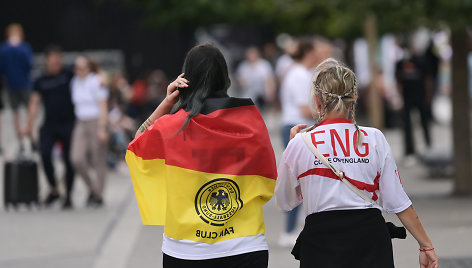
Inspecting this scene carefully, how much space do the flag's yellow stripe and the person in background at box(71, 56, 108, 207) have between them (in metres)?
8.09

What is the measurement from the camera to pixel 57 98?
1235 cm

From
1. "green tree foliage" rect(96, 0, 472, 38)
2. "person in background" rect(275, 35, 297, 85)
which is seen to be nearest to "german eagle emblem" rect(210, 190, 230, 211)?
"person in background" rect(275, 35, 297, 85)

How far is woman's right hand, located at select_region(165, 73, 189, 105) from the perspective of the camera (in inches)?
179

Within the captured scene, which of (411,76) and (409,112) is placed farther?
(411,76)

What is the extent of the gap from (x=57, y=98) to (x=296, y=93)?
13.6 ft

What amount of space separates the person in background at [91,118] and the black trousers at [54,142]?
0.11 meters

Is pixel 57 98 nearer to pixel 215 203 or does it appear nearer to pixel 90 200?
pixel 90 200

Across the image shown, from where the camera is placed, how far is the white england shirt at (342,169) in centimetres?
440

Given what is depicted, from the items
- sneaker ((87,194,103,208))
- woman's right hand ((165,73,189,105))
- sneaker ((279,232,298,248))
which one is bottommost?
sneaker ((87,194,103,208))

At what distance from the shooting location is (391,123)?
936 inches

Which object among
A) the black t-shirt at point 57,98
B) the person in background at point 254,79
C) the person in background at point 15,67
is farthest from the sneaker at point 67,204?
the person in background at point 254,79

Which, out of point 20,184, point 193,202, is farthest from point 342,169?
point 20,184

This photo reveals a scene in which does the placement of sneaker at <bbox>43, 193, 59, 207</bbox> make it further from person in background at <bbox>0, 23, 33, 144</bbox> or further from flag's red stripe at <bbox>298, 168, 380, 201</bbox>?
flag's red stripe at <bbox>298, 168, 380, 201</bbox>

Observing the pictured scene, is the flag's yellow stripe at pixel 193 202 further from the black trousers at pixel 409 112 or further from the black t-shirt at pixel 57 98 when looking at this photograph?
the black trousers at pixel 409 112
